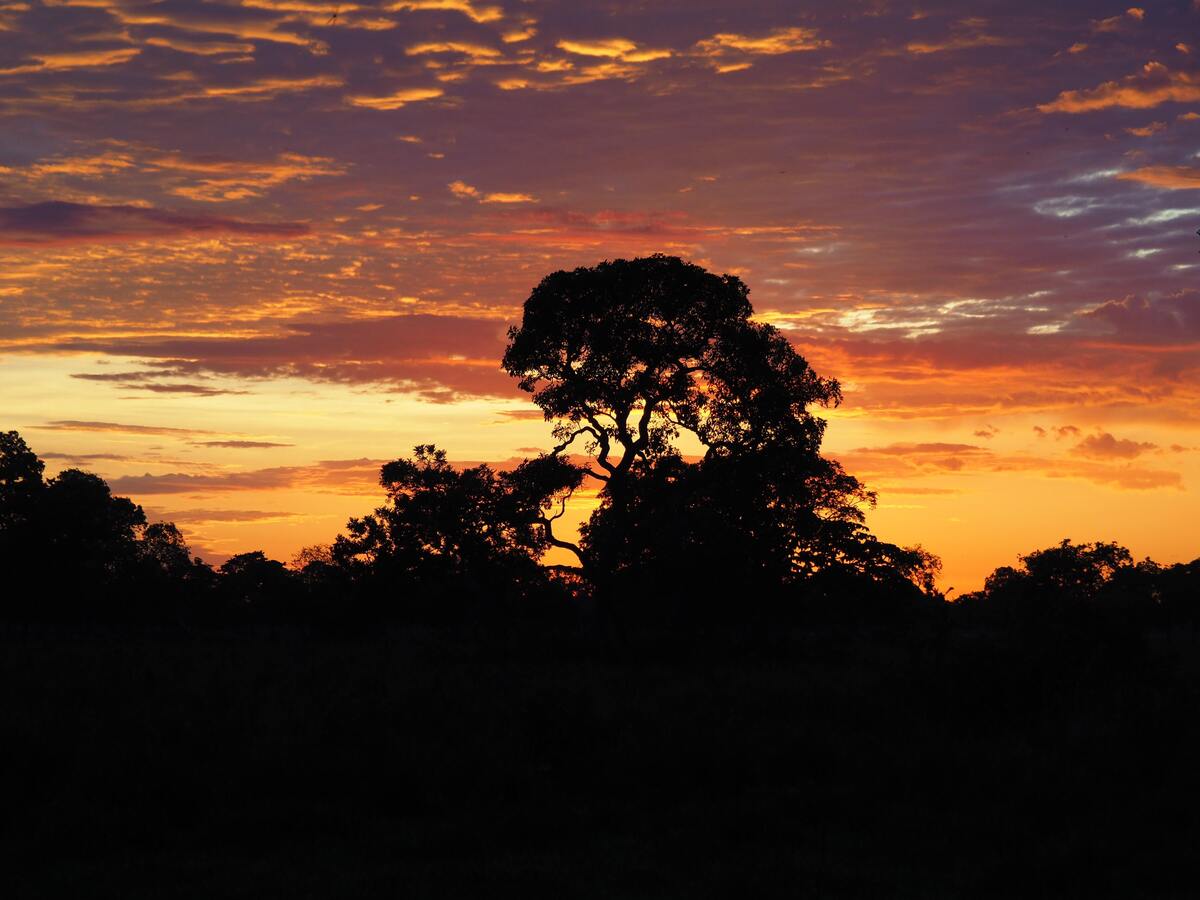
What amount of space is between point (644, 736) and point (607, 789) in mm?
1842

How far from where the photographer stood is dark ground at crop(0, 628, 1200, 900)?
34.5 feet

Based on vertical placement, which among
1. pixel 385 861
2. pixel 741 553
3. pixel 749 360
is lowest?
pixel 385 861

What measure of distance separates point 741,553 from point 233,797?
30553 millimetres

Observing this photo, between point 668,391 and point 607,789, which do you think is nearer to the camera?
point 607,789

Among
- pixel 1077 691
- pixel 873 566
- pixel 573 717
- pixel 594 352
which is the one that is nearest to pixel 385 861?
pixel 573 717

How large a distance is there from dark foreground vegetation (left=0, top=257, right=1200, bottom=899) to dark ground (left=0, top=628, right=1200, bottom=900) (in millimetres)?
48

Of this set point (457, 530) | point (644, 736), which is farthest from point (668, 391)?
point (644, 736)

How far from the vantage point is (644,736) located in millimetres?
15445

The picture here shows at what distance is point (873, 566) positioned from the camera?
49.9m

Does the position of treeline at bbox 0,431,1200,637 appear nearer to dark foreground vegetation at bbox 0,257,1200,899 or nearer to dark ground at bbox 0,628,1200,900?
dark foreground vegetation at bbox 0,257,1200,899

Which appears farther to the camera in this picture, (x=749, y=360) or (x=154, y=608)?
(x=154, y=608)

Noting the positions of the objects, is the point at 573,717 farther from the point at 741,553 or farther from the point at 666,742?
the point at 741,553

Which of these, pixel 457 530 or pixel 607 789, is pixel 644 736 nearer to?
pixel 607 789

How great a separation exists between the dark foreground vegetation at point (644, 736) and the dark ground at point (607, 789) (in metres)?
0.05
